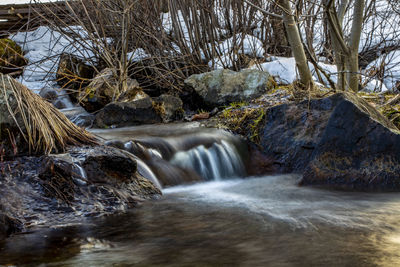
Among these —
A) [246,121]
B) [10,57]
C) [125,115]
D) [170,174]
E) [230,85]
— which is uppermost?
[10,57]

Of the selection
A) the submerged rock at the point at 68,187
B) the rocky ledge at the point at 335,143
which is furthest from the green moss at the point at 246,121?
the submerged rock at the point at 68,187

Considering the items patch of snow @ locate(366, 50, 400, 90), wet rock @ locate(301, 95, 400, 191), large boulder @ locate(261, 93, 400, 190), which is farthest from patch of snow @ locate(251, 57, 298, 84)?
wet rock @ locate(301, 95, 400, 191)

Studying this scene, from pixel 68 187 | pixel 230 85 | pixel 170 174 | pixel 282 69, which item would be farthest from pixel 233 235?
pixel 282 69

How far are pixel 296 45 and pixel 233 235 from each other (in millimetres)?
3803

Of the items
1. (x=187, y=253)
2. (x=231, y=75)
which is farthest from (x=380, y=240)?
(x=231, y=75)

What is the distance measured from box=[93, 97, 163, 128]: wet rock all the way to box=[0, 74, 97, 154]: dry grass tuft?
2.60 metres

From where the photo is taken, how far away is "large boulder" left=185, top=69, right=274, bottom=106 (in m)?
6.77

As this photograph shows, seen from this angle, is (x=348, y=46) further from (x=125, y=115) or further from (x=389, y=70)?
(x=125, y=115)

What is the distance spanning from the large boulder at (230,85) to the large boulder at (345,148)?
2007 millimetres

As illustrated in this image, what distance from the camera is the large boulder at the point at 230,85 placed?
6.77 metres

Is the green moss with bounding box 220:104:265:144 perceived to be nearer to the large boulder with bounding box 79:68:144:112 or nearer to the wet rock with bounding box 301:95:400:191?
the wet rock with bounding box 301:95:400:191

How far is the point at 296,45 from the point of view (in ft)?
18.9

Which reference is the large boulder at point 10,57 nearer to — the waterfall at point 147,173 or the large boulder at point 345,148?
the waterfall at point 147,173

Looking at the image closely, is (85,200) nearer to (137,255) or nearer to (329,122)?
(137,255)
